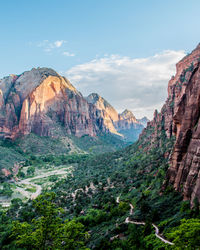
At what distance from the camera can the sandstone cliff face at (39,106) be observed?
139 m

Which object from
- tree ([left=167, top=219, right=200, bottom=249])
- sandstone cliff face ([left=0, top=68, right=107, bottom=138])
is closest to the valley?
tree ([left=167, top=219, right=200, bottom=249])

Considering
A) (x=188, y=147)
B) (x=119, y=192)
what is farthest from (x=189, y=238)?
(x=119, y=192)

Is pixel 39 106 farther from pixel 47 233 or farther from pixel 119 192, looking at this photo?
pixel 47 233

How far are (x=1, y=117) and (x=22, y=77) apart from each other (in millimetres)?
46011

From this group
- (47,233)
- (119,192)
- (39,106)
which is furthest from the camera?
(39,106)

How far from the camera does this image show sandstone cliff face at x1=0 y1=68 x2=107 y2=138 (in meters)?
139

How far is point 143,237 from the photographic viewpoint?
58.9 feet

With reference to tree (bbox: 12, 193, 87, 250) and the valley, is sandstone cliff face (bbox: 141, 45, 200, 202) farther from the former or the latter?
tree (bbox: 12, 193, 87, 250)

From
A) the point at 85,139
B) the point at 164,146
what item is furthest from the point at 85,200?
the point at 85,139

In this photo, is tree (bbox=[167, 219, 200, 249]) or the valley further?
the valley

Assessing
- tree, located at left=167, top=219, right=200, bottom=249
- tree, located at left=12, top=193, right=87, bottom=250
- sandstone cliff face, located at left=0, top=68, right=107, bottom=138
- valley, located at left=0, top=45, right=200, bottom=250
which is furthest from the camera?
sandstone cliff face, located at left=0, top=68, right=107, bottom=138

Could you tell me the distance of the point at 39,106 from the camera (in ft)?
480

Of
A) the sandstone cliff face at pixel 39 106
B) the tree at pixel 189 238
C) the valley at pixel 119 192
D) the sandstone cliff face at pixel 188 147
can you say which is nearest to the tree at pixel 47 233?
the valley at pixel 119 192

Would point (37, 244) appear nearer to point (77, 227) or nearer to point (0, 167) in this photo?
point (77, 227)
